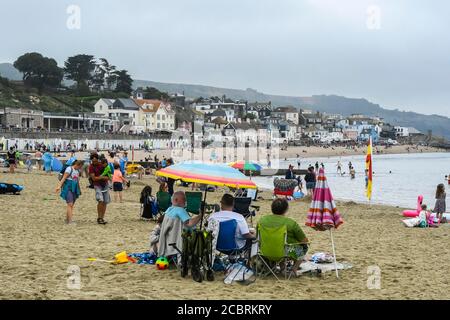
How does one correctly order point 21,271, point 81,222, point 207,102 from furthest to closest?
1. point 207,102
2. point 81,222
3. point 21,271

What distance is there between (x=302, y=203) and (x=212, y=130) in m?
104

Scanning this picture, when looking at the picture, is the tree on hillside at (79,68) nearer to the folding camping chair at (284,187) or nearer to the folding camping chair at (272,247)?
the folding camping chair at (284,187)

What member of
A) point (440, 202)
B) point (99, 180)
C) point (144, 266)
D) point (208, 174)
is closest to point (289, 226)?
point (208, 174)

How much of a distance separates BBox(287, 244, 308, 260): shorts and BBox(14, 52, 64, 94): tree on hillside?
106 meters

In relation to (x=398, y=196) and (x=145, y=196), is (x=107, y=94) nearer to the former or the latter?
(x=398, y=196)

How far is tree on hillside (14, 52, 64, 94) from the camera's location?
10756 centimetres

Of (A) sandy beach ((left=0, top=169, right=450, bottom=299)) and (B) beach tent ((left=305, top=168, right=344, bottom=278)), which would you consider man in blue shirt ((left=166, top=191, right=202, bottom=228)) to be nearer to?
(A) sandy beach ((left=0, top=169, right=450, bottom=299))

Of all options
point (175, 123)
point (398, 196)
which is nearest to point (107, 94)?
point (175, 123)

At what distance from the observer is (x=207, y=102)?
579 ft

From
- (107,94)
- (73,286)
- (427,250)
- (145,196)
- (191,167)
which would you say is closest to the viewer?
(73,286)

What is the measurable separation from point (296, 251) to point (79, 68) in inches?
5082

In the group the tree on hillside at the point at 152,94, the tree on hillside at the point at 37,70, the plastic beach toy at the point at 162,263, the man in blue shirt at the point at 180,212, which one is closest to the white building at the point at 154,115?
the tree on hillside at the point at 37,70

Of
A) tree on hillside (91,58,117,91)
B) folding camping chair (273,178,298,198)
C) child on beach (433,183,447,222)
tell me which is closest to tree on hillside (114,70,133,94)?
tree on hillside (91,58,117,91)

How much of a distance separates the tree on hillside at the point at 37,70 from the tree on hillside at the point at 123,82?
72.5ft
